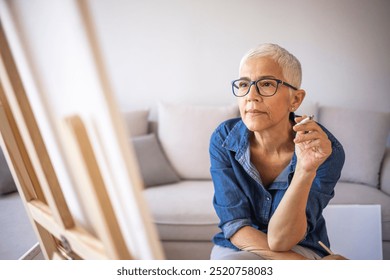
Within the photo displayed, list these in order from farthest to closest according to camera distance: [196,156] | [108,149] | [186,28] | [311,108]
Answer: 1. [196,156]
2. [186,28]
3. [311,108]
4. [108,149]

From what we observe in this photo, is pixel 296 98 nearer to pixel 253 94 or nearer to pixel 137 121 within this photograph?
pixel 253 94

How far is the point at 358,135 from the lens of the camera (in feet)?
2.92

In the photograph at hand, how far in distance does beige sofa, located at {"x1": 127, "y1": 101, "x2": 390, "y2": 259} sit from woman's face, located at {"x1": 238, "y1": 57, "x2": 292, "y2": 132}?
0.41 feet

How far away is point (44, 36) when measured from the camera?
1.93 feet

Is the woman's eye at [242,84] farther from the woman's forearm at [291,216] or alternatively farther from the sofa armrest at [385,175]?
the sofa armrest at [385,175]

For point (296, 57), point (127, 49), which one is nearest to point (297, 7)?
point (296, 57)

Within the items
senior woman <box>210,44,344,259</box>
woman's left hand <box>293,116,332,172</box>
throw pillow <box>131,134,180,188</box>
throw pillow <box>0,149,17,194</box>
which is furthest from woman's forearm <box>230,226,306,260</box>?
throw pillow <box>0,149,17,194</box>

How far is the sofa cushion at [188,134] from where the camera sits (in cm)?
107

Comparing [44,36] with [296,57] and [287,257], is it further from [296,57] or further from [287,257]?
[287,257]

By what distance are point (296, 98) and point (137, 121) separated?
571 millimetres

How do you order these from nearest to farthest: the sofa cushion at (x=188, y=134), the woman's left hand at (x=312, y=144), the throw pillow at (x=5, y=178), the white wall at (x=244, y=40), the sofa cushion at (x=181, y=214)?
the woman's left hand at (x=312, y=144)
the white wall at (x=244, y=40)
the throw pillow at (x=5, y=178)
the sofa cushion at (x=188, y=134)
the sofa cushion at (x=181, y=214)

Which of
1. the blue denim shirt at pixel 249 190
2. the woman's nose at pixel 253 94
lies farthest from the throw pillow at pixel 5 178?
the woman's nose at pixel 253 94

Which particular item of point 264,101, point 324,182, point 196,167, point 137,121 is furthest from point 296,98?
point 137,121
